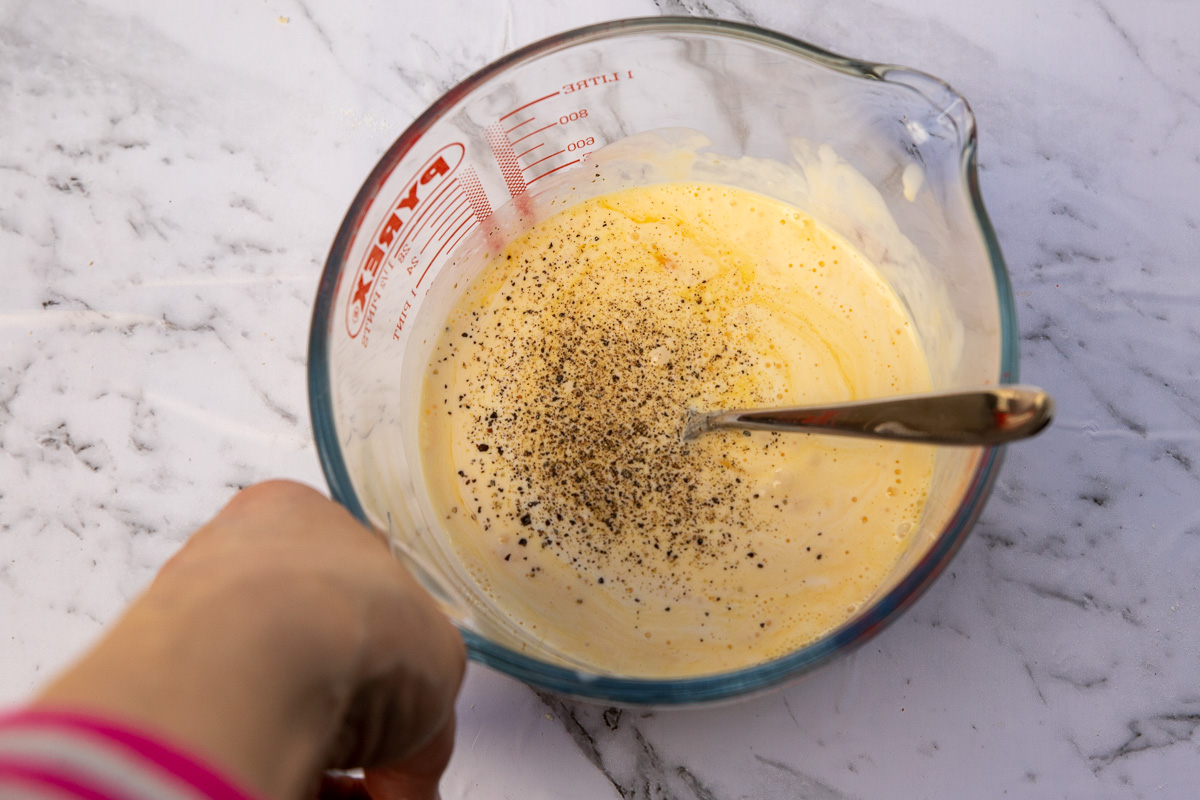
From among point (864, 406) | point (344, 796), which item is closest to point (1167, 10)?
point (864, 406)

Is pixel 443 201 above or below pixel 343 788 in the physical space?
above

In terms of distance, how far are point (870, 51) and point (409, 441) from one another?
857 millimetres

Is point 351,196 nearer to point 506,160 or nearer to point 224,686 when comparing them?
point 506,160

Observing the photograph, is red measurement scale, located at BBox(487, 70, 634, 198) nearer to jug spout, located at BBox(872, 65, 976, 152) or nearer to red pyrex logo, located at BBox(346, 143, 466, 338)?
red pyrex logo, located at BBox(346, 143, 466, 338)

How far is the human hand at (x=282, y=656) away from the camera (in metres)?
0.43

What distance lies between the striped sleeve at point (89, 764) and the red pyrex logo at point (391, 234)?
57 cm

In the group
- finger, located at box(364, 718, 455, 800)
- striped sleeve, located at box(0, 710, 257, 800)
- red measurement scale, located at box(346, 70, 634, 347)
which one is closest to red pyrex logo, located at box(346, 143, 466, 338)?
red measurement scale, located at box(346, 70, 634, 347)

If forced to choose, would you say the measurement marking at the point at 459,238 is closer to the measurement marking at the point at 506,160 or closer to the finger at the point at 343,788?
the measurement marking at the point at 506,160

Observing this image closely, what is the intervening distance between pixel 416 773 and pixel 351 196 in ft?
2.56

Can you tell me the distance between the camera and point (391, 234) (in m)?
0.94

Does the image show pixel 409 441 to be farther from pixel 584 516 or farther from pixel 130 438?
pixel 130 438

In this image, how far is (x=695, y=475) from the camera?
1.00 m

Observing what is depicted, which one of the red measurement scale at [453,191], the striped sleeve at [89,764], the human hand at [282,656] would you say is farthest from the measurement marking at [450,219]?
the striped sleeve at [89,764]

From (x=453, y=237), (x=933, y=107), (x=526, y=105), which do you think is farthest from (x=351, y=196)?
(x=933, y=107)
